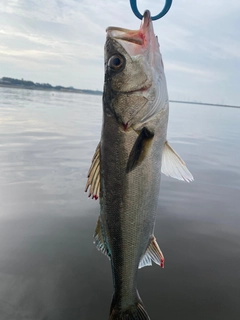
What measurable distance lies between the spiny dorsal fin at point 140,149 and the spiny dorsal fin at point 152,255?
0.66 meters

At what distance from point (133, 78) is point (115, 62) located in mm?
173

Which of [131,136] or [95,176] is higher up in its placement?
[131,136]

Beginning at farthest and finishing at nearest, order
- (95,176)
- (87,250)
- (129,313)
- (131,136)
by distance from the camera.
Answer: (87,250) < (129,313) < (95,176) < (131,136)

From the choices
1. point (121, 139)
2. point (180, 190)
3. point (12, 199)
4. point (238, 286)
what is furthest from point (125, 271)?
point (180, 190)

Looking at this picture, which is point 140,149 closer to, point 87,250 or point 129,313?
point 129,313

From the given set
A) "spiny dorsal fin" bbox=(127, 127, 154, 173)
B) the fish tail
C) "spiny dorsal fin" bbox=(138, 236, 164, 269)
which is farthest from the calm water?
"spiny dorsal fin" bbox=(127, 127, 154, 173)

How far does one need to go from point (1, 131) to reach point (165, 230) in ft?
35.6

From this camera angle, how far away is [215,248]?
5.07m

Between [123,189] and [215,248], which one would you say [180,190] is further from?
[123,189]

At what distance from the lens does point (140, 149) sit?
204cm

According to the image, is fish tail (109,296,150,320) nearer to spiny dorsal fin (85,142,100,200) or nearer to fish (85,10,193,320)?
fish (85,10,193,320)

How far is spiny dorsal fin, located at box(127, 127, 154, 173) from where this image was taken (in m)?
2.03

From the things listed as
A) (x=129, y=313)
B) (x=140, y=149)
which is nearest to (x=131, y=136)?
(x=140, y=149)

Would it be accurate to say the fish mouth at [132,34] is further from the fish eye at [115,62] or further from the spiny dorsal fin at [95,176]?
the spiny dorsal fin at [95,176]
